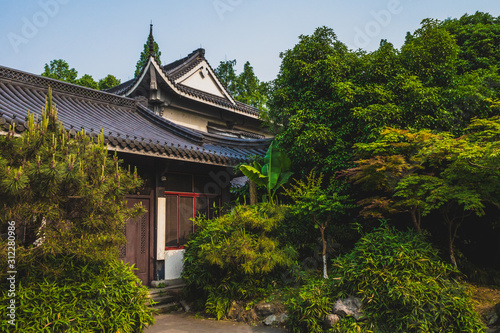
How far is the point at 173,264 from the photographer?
26.1 ft

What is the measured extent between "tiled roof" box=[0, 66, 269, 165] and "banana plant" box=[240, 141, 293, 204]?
787 millimetres

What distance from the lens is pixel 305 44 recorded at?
8.28m

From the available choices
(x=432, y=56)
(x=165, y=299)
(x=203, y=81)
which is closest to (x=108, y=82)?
(x=203, y=81)

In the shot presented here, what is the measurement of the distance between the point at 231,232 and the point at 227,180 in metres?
2.51

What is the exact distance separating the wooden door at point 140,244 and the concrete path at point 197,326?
4.00 ft

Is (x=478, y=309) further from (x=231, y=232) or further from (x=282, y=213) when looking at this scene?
(x=231, y=232)

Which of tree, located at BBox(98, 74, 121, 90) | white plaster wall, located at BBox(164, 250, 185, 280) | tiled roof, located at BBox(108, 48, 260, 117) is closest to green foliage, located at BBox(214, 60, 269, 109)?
tree, located at BBox(98, 74, 121, 90)

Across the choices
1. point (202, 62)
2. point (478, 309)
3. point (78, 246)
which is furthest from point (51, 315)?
point (202, 62)

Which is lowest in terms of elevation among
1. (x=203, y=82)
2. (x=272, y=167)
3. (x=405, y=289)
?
(x=405, y=289)

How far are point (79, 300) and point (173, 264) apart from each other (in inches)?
137

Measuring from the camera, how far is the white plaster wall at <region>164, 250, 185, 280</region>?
7.85m

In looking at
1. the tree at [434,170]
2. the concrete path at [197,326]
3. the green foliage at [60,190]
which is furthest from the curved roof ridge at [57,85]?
the tree at [434,170]

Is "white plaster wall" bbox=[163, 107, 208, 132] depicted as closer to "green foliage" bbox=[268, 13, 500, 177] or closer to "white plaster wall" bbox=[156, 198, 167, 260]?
"green foliage" bbox=[268, 13, 500, 177]

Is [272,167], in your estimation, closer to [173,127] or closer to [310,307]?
[173,127]
